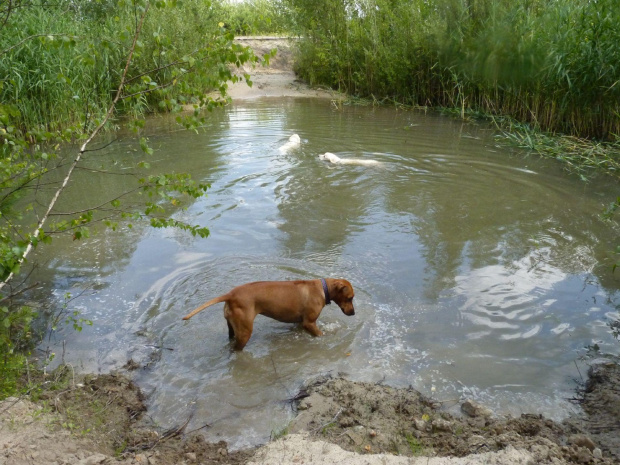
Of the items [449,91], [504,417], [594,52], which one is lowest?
[504,417]

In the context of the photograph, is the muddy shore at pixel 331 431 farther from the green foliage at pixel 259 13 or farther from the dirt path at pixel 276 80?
the dirt path at pixel 276 80

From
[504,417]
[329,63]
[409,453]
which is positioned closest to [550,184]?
[504,417]

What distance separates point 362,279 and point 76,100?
777cm

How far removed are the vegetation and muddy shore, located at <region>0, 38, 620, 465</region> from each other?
0.56m

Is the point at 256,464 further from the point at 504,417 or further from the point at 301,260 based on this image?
the point at 301,260

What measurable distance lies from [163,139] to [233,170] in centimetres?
347

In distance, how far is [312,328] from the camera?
16.8 feet

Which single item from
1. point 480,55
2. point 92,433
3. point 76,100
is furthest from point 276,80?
point 92,433

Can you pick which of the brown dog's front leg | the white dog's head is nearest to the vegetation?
the brown dog's front leg

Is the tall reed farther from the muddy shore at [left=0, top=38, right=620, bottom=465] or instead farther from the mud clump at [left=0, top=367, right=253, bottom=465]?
the muddy shore at [left=0, top=38, right=620, bottom=465]

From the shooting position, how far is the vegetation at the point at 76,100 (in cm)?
390

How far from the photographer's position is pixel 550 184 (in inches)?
375

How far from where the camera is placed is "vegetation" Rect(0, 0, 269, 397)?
153 inches

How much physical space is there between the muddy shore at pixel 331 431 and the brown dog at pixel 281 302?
0.77 meters
